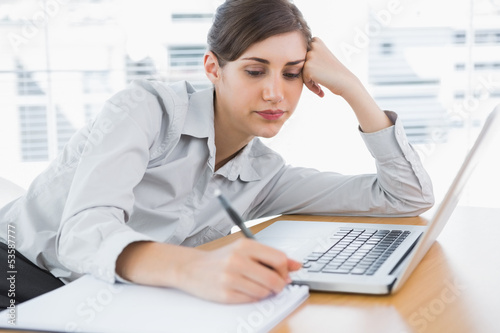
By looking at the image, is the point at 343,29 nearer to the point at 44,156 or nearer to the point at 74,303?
the point at 44,156

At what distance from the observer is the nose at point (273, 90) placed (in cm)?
141

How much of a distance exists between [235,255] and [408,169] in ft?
2.86

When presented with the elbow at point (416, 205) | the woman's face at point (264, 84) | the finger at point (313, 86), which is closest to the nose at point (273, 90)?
the woman's face at point (264, 84)

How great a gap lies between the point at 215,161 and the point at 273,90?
302 mm

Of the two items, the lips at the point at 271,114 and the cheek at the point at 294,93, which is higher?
the cheek at the point at 294,93

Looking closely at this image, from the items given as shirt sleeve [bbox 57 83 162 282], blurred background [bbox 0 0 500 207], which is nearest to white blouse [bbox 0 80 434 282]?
shirt sleeve [bbox 57 83 162 282]

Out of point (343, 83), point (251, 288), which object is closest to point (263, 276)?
point (251, 288)

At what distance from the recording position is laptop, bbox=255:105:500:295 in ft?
3.06

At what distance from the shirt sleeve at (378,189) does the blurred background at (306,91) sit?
2.54 meters

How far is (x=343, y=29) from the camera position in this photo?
4117 mm

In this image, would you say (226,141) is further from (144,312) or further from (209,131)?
(144,312)

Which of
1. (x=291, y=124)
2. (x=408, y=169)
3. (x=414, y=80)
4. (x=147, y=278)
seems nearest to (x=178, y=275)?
(x=147, y=278)

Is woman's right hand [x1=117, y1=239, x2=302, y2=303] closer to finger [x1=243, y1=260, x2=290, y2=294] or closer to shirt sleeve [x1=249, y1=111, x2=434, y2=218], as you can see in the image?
finger [x1=243, y1=260, x2=290, y2=294]

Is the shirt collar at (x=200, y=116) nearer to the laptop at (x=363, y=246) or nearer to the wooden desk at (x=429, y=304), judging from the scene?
the laptop at (x=363, y=246)
